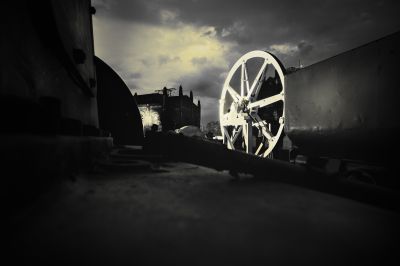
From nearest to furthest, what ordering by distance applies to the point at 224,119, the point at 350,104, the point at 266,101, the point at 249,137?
the point at 350,104, the point at 266,101, the point at 249,137, the point at 224,119

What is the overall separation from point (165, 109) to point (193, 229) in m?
26.1

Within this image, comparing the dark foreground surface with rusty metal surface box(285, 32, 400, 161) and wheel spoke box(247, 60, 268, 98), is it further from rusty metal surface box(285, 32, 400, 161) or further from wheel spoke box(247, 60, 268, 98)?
wheel spoke box(247, 60, 268, 98)

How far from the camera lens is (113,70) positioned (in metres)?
6.66

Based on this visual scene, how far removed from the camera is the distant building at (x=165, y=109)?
87.0 feet

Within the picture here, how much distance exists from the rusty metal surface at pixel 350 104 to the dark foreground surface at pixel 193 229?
6.96ft

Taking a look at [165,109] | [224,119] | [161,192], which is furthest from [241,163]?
[165,109]

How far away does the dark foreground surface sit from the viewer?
74cm

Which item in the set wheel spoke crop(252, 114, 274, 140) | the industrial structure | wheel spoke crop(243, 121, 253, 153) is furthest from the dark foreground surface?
wheel spoke crop(243, 121, 253, 153)

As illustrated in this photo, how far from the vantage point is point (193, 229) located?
92cm

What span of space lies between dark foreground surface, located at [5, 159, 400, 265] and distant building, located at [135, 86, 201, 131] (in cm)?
2324

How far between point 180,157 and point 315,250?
1481 mm

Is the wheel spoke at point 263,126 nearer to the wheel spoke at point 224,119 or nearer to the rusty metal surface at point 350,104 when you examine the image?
the wheel spoke at point 224,119

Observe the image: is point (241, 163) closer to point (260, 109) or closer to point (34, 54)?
point (34, 54)

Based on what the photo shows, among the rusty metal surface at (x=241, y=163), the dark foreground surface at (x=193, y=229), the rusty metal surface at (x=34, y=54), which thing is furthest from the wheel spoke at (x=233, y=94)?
the dark foreground surface at (x=193, y=229)
